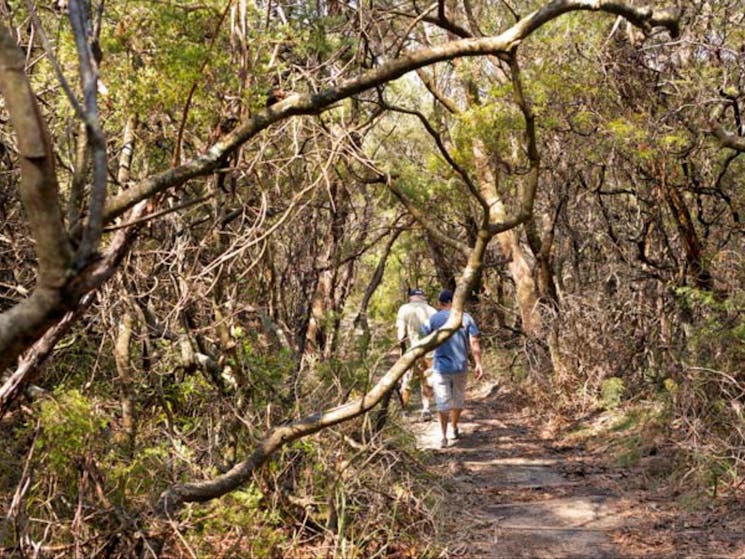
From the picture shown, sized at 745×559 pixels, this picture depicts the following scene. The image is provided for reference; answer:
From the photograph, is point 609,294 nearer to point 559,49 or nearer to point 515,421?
point 515,421

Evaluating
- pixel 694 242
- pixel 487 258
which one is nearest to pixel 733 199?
pixel 694 242

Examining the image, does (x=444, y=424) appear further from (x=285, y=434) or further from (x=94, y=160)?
(x=94, y=160)

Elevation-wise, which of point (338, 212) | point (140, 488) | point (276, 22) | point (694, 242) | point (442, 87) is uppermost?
point (442, 87)

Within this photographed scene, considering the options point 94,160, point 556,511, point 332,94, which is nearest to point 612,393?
point 556,511

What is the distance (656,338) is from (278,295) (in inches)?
238

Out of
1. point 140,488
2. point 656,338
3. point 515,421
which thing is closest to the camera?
point 140,488

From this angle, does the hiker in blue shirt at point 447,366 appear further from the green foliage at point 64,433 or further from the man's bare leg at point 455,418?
the green foliage at point 64,433

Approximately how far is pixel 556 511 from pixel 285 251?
443 cm

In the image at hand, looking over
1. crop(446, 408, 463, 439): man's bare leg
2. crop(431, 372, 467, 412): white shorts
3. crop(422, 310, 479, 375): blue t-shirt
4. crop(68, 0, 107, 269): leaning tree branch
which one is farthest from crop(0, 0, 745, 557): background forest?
crop(446, 408, 463, 439): man's bare leg

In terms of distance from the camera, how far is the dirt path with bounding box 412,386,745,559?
22.9ft

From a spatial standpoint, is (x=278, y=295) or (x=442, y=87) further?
(x=442, y=87)

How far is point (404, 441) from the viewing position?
9070mm

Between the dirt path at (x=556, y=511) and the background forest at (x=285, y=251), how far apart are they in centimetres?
55

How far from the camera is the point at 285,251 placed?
10586 millimetres
